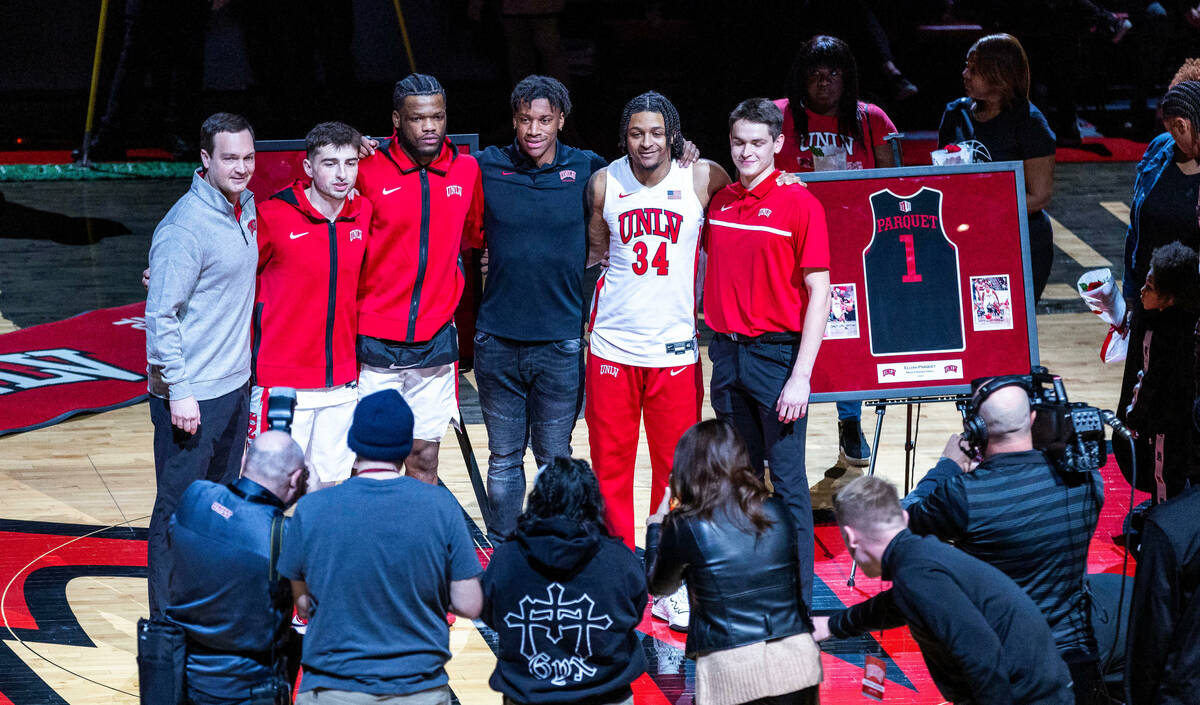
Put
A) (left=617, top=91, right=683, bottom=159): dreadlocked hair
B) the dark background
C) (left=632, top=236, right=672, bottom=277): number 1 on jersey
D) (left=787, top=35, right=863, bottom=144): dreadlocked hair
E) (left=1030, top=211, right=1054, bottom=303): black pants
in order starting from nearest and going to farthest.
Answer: (left=617, top=91, right=683, bottom=159): dreadlocked hair → (left=632, top=236, right=672, bottom=277): number 1 on jersey → (left=787, top=35, right=863, bottom=144): dreadlocked hair → (left=1030, top=211, right=1054, bottom=303): black pants → the dark background

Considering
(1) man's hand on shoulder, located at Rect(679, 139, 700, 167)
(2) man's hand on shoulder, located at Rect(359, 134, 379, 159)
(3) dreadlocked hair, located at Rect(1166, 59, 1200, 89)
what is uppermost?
(3) dreadlocked hair, located at Rect(1166, 59, 1200, 89)

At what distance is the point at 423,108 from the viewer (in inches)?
187

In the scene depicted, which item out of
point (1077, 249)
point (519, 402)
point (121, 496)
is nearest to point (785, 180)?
point (519, 402)

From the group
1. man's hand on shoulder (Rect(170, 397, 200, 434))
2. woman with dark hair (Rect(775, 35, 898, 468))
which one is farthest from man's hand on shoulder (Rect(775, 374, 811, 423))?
man's hand on shoulder (Rect(170, 397, 200, 434))

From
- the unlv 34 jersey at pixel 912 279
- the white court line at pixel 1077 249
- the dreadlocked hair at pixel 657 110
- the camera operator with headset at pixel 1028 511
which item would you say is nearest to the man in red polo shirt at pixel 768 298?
the dreadlocked hair at pixel 657 110

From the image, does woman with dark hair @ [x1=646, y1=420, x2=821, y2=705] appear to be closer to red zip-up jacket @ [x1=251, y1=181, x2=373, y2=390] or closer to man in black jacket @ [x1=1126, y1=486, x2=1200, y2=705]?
man in black jacket @ [x1=1126, y1=486, x2=1200, y2=705]

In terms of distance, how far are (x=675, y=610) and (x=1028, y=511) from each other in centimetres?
176

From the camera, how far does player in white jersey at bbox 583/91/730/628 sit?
4.79m

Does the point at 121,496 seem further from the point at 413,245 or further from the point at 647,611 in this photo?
the point at 647,611

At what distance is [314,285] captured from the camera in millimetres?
4738

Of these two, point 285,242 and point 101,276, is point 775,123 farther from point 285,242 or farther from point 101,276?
point 101,276

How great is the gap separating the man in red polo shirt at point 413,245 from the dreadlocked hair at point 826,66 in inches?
65.8

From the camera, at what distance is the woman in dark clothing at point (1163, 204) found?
5.12 metres

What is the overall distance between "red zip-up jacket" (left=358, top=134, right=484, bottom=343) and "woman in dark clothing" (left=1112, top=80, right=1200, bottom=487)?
2.78m
